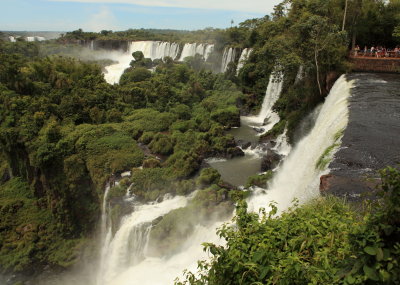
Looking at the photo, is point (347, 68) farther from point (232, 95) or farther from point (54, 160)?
point (54, 160)

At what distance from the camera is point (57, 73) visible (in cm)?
3173

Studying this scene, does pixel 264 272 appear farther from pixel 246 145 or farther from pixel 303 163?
pixel 246 145

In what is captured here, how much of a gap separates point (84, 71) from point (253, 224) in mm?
33488

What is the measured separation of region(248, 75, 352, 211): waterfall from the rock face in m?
0.51

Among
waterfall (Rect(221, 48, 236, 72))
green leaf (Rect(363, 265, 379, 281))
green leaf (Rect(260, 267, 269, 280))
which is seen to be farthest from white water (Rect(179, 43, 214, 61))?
green leaf (Rect(363, 265, 379, 281))

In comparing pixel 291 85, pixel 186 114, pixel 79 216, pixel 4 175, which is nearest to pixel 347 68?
pixel 291 85

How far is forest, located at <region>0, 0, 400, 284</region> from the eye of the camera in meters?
4.18

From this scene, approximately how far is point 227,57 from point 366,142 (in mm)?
32213

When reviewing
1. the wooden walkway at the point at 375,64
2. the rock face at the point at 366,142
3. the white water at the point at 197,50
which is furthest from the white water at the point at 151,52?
the rock face at the point at 366,142

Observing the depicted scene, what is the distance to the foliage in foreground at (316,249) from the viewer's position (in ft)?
11.0

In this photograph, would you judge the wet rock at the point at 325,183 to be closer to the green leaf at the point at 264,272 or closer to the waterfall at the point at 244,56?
the green leaf at the point at 264,272

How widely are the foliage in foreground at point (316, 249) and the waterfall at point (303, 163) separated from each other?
5.50 m

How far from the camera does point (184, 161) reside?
17.9 meters

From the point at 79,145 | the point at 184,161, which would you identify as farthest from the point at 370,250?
the point at 79,145
